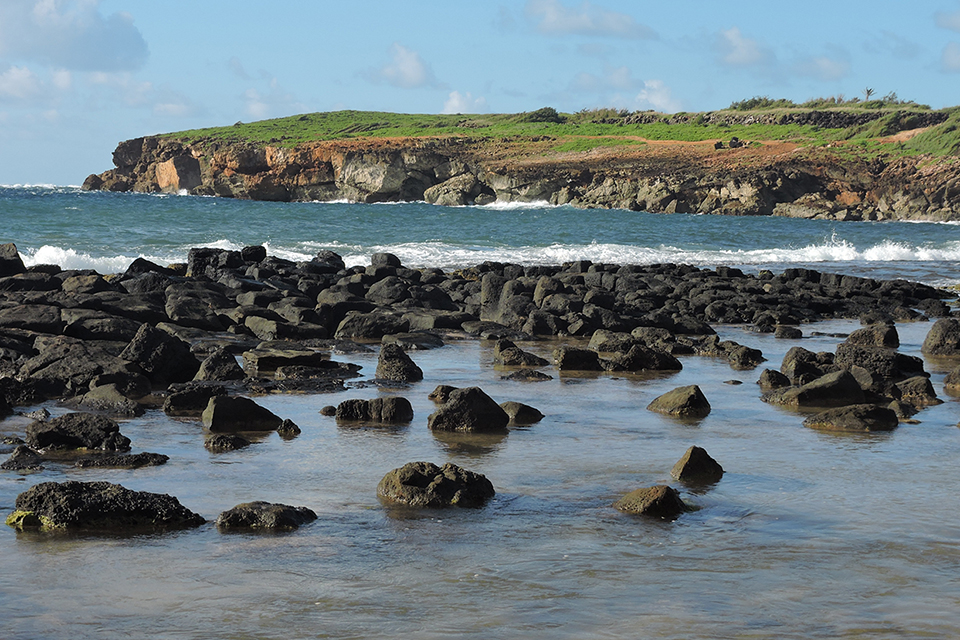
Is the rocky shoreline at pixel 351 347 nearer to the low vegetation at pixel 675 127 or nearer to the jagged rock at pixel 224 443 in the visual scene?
the jagged rock at pixel 224 443

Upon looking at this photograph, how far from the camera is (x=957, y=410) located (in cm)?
993

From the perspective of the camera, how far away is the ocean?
14.6 ft

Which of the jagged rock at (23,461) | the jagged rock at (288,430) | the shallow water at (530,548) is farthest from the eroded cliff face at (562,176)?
the jagged rock at (23,461)

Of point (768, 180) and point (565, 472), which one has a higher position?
point (768, 180)

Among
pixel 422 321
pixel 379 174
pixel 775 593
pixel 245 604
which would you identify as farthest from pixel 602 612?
pixel 379 174

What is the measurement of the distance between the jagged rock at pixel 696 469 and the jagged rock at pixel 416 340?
759 centimetres

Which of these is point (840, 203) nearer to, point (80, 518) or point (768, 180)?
point (768, 180)

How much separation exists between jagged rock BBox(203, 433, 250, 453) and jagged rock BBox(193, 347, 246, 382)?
316 cm

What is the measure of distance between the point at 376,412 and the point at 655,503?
142 inches

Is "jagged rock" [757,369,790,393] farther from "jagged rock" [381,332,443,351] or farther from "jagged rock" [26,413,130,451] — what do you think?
"jagged rock" [26,413,130,451]

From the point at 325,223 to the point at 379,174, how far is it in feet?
148

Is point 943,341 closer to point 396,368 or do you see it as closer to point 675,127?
point 396,368

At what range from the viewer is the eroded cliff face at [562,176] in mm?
78625

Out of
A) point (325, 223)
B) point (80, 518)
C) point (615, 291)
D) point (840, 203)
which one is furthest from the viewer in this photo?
point (840, 203)
